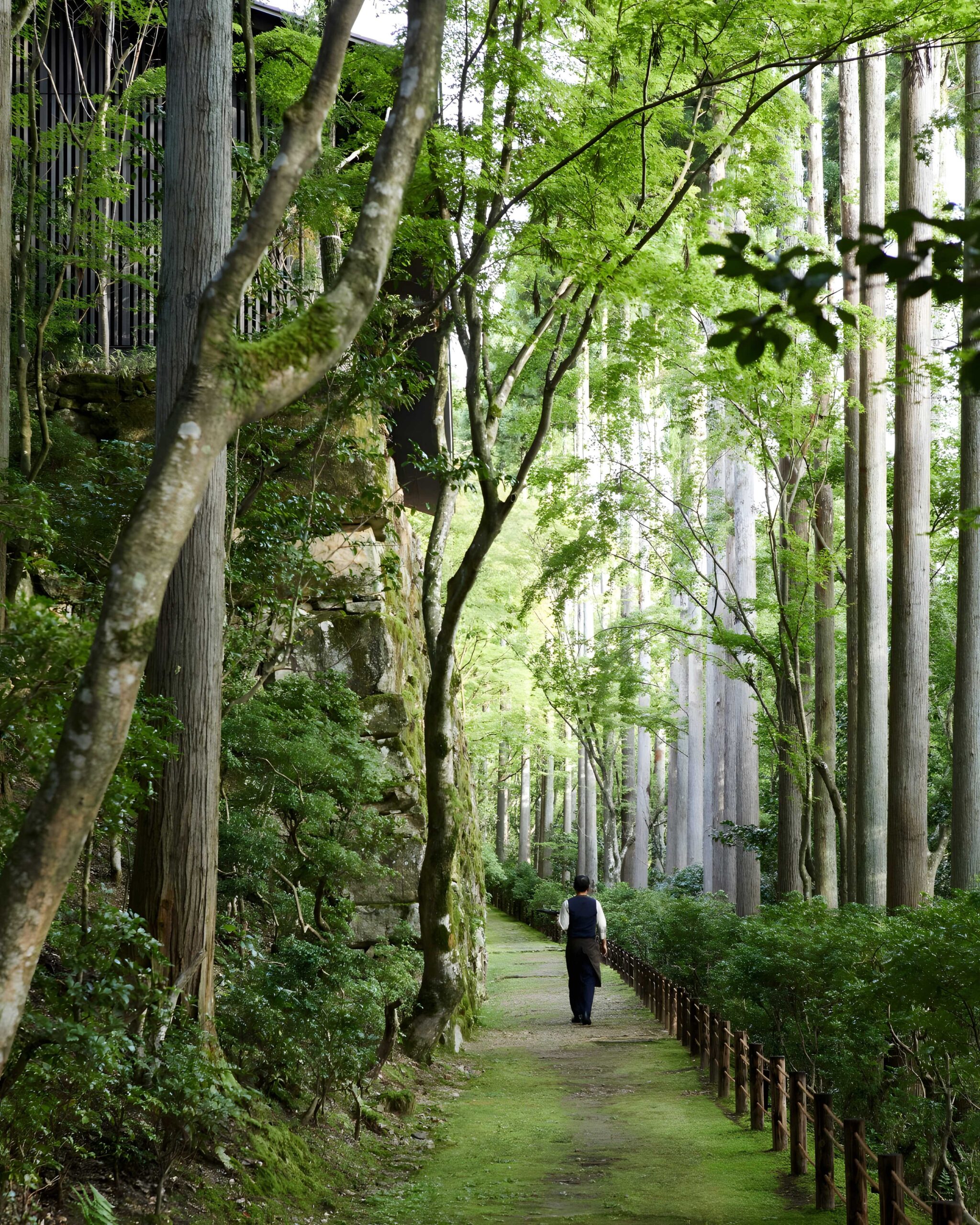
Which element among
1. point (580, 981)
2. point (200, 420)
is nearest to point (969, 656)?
point (580, 981)

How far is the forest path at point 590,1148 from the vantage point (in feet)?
20.4

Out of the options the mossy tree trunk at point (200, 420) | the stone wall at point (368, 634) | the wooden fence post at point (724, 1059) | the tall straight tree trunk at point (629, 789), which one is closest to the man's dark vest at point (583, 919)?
the stone wall at point (368, 634)

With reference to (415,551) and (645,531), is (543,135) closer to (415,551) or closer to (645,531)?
(415,551)

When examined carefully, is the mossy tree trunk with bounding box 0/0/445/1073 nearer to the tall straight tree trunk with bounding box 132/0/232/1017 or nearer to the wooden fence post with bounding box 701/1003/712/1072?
the tall straight tree trunk with bounding box 132/0/232/1017

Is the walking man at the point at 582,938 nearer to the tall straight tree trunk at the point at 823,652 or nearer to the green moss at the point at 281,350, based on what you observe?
the tall straight tree trunk at the point at 823,652

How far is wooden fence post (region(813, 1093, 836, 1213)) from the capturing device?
20.0 ft

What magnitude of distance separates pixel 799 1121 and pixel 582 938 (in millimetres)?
6829

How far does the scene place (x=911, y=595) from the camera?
11547mm

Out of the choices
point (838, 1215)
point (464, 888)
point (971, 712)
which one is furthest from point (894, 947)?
point (464, 888)

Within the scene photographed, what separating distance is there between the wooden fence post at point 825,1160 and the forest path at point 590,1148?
0.10 meters

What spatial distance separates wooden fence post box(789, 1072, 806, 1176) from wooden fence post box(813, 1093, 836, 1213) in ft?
1.86

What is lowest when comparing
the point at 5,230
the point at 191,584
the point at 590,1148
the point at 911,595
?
the point at 590,1148

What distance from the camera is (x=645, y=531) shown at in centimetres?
2000

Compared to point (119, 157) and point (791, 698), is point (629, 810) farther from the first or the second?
point (119, 157)
